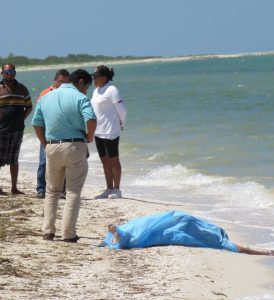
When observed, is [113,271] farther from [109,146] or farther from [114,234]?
[109,146]

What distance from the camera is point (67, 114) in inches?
305

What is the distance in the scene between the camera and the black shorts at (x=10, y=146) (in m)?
10.4

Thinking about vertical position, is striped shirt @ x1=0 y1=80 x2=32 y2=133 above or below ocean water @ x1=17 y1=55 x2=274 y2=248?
above

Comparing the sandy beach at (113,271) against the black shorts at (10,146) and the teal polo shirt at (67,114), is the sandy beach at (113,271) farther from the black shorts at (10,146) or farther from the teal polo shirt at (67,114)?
the black shorts at (10,146)

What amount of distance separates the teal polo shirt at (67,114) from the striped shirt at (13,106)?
2528 millimetres

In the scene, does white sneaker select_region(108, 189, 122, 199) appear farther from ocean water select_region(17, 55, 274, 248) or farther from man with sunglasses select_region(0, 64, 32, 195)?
man with sunglasses select_region(0, 64, 32, 195)

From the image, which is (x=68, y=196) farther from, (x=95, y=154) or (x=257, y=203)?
(x=95, y=154)

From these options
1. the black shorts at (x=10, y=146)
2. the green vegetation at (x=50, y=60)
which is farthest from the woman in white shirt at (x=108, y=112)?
the green vegetation at (x=50, y=60)

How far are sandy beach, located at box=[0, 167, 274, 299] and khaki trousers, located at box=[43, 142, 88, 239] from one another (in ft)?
0.63

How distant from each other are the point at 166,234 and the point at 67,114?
1348 mm

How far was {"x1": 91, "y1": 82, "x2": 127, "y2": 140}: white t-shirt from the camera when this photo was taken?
34.9ft

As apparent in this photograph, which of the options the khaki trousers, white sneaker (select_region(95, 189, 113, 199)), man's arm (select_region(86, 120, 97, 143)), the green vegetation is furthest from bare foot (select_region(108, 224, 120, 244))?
the green vegetation

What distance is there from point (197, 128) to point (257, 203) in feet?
37.7

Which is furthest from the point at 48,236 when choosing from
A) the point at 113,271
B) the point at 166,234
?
the point at 113,271
